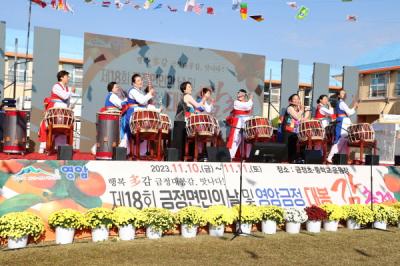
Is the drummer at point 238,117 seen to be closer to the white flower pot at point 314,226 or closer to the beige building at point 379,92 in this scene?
the white flower pot at point 314,226

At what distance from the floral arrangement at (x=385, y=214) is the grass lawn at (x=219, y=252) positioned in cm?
79

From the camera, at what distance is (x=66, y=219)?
4984mm

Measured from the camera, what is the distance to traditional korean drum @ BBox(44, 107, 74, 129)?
724 centimetres

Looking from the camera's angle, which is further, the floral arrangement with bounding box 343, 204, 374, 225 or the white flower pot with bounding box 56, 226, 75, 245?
the floral arrangement with bounding box 343, 204, 374, 225

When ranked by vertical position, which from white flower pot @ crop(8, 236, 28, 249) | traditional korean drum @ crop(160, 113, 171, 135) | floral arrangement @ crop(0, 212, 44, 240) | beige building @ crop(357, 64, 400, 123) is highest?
beige building @ crop(357, 64, 400, 123)

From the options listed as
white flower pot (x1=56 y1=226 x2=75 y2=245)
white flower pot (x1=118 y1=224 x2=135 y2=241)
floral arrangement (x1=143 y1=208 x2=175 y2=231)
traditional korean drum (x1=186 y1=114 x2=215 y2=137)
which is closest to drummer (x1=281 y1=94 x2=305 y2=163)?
traditional korean drum (x1=186 y1=114 x2=215 y2=137)

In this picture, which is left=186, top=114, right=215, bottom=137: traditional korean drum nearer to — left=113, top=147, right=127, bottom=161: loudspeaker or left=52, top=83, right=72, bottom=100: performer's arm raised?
left=113, top=147, right=127, bottom=161: loudspeaker

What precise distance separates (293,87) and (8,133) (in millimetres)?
6332

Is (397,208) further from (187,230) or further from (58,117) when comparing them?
(58,117)

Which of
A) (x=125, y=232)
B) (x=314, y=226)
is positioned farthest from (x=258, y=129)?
(x=125, y=232)

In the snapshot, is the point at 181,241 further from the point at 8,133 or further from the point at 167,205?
the point at 8,133

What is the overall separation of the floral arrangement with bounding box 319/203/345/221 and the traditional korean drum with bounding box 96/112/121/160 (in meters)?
3.16

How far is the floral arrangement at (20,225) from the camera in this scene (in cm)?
466

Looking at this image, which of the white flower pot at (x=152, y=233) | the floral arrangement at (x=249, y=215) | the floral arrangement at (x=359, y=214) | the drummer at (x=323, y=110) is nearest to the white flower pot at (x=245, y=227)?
the floral arrangement at (x=249, y=215)
